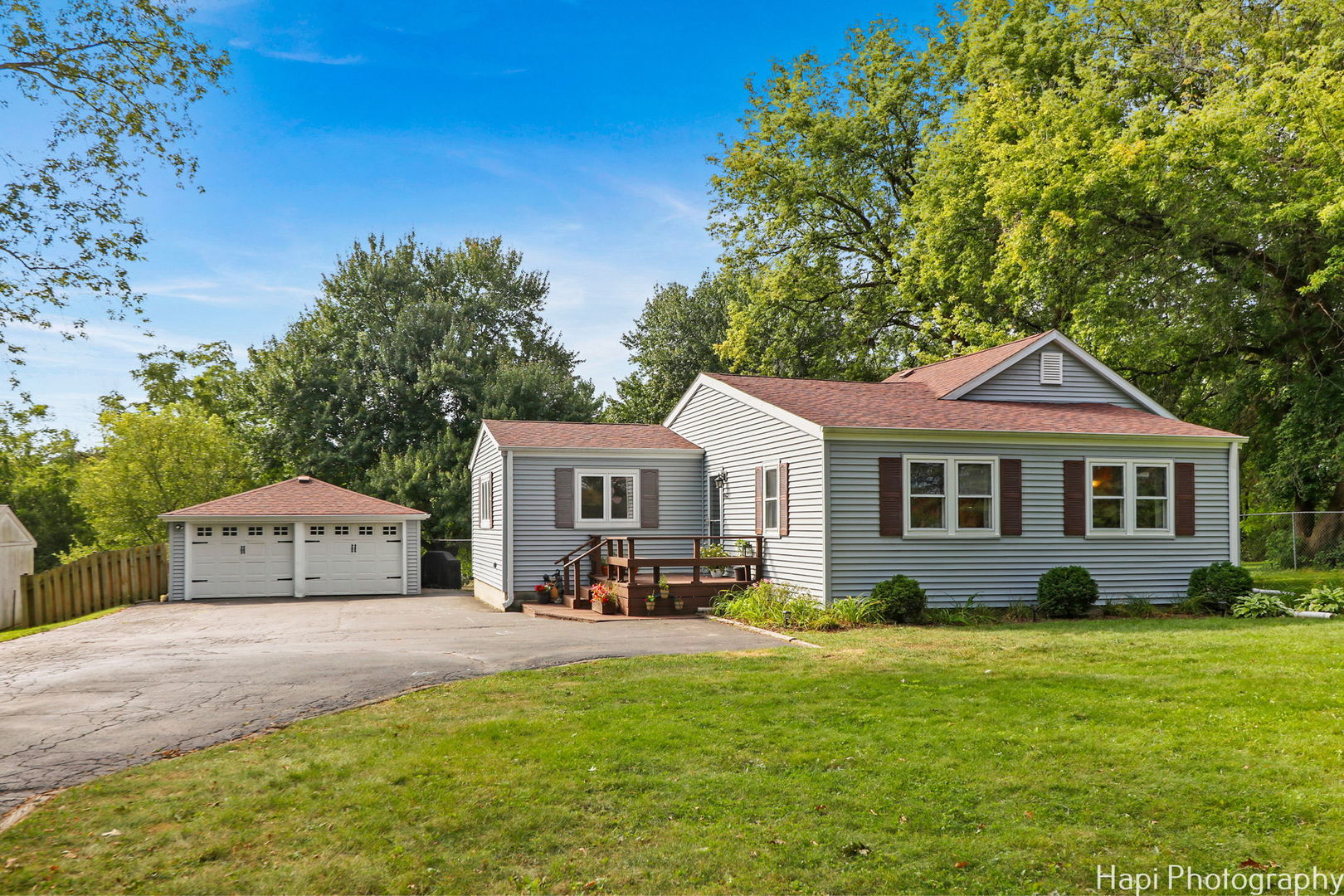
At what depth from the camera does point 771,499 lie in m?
16.4

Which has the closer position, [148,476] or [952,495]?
[952,495]

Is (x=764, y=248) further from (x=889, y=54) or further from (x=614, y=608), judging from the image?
(x=614, y=608)

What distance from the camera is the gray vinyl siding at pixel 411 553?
22984mm

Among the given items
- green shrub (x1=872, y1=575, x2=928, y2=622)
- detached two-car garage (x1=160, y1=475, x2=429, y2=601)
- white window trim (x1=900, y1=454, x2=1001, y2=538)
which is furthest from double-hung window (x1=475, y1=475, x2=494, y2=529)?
green shrub (x1=872, y1=575, x2=928, y2=622)

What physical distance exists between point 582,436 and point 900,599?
8.56 m

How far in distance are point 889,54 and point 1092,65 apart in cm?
730

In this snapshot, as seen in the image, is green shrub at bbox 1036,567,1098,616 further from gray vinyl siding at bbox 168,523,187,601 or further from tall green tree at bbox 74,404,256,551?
tall green tree at bbox 74,404,256,551

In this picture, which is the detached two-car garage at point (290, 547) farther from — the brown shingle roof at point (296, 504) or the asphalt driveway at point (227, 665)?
the asphalt driveway at point (227, 665)

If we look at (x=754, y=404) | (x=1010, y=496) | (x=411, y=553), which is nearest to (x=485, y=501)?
(x=411, y=553)

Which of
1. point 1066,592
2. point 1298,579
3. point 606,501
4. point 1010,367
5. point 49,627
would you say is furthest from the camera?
point 1298,579

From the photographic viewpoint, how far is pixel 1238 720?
707cm

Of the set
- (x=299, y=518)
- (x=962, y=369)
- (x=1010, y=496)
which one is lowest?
(x=299, y=518)

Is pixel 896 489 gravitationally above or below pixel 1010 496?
above

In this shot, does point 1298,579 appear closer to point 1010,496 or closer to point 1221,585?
point 1221,585
